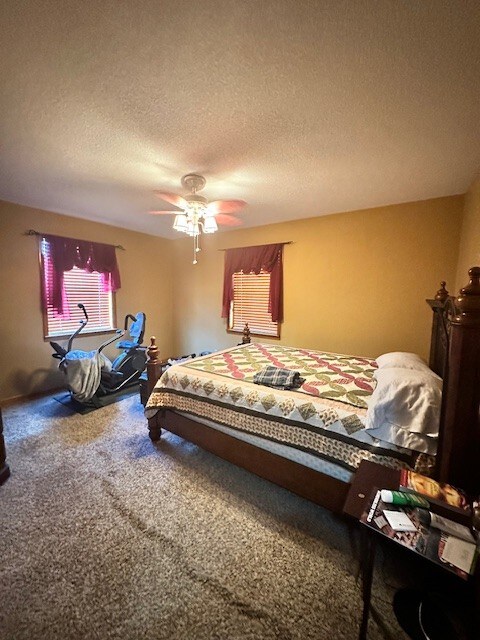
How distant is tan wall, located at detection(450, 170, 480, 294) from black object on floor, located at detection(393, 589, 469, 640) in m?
2.32

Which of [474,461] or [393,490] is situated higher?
[474,461]

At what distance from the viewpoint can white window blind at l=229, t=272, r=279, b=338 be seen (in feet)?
13.9

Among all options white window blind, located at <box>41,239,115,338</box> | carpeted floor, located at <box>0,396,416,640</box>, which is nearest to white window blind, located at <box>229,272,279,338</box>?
white window blind, located at <box>41,239,115,338</box>

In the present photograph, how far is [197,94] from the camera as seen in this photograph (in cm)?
144

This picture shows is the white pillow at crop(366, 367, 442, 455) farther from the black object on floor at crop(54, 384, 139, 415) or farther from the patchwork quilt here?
the black object on floor at crop(54, 384, 139, 415)

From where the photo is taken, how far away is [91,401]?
130 inches

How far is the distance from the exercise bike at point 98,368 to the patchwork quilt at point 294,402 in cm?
121

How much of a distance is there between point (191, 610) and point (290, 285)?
3.50m

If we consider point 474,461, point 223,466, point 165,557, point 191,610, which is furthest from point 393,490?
point 223,466

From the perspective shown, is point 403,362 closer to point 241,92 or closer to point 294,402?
point 294,402

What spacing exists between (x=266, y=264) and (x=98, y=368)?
2.80 meters

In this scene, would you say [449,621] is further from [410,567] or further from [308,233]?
A: [308,233]

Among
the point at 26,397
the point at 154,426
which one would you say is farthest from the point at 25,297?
the point at 154,426

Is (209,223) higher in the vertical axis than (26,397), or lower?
higher
